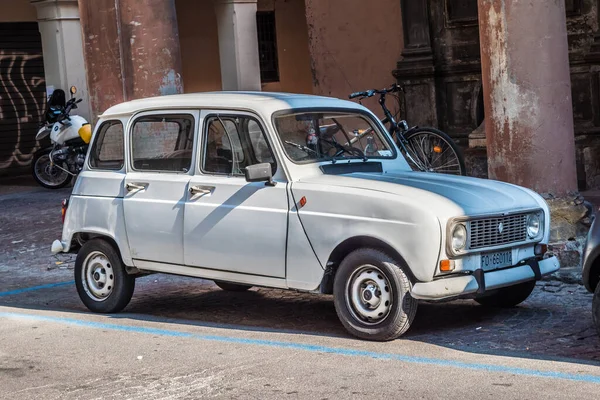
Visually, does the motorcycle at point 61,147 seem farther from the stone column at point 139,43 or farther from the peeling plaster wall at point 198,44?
the peeling plaster wall at point 198,44

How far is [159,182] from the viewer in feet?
29.0

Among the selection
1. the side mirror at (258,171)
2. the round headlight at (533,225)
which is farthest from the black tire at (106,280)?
the round headlight at (533,225)

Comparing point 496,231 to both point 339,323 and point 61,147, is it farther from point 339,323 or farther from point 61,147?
point 61,147

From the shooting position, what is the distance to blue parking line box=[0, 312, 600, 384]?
6469 mm

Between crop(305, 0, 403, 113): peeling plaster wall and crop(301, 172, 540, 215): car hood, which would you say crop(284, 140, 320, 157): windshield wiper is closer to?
crop(301, 172, 540, 215): car hood

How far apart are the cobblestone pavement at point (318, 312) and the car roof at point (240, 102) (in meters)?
1.60

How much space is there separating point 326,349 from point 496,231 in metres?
1.40

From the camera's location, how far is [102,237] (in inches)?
367

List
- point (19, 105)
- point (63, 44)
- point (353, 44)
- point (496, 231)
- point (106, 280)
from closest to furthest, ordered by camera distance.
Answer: point (496, 231) < point (106, 280) < point (353, 44) < point (63, 44) < point (19, 105)

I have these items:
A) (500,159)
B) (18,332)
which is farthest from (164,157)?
(500,159)

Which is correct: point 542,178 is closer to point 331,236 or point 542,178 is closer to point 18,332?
point 331,236

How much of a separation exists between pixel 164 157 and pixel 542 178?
11.0 feet

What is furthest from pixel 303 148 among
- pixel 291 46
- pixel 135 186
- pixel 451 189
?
pixel 291 46

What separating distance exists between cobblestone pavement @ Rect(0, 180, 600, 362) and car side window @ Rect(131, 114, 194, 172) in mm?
1203
